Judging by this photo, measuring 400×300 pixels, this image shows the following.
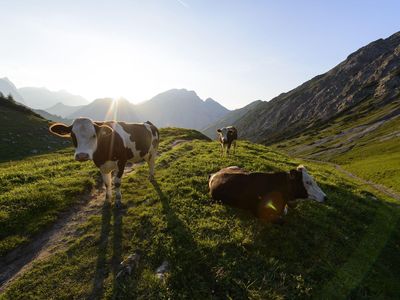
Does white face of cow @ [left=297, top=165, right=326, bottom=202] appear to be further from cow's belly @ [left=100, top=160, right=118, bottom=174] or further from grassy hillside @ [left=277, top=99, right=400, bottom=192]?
grassy hillside @ [left=277, top=99, right=400, bottom=192]

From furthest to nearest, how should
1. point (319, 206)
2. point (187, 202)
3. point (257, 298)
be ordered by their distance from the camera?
1. point (319, 206)
2. point (187, 202)
3. point (257, 298)

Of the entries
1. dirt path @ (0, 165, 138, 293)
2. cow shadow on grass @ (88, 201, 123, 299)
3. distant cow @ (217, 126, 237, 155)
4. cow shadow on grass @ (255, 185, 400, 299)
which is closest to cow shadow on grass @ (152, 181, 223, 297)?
cow shadow on grass @ (88, 201, 123, 299)

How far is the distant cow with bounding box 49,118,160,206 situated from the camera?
438 inches

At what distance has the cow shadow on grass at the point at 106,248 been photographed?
26.9 feet

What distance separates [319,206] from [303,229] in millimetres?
3524

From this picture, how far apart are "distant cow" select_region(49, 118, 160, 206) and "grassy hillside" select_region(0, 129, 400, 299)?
185cm

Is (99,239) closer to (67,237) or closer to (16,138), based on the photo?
(67,237)

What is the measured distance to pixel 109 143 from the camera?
12.8m

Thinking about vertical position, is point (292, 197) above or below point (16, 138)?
above

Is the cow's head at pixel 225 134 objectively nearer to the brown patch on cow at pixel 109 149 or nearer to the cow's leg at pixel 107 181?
the brown patch on cow at pixel 109 149

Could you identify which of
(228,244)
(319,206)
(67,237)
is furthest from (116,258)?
(319,206)

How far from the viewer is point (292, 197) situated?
499 inches

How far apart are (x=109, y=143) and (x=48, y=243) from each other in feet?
15.1

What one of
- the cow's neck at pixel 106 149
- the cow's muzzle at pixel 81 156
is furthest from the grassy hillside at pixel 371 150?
the cow's muzzle at pixel 81 156
